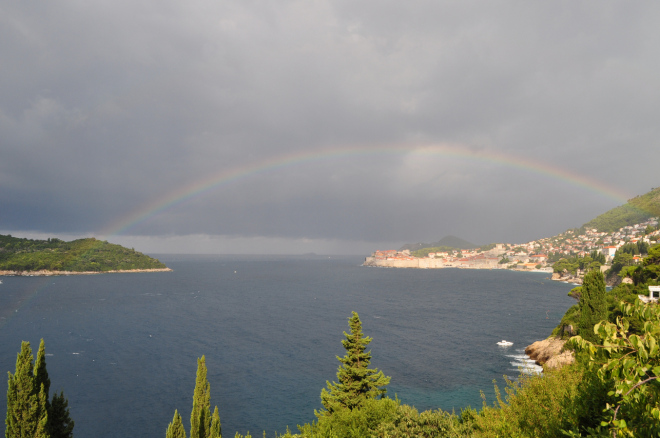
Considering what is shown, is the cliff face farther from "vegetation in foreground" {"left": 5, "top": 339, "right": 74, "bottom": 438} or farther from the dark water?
"vegetation in foreground" {"left": 5, "top": 339, "right": 74, "bottom": 438}

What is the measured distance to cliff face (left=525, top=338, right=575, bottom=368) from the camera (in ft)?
134

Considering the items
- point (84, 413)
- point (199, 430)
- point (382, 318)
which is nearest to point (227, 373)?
point (84, 413)

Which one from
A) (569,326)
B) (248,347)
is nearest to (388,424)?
(569,326)

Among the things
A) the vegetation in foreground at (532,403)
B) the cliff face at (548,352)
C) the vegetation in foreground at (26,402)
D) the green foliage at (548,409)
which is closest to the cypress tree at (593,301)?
the vegetation in foreground at (532,403)

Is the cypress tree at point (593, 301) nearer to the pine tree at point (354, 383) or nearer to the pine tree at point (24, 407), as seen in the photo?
the pine tree at point (354, 383)

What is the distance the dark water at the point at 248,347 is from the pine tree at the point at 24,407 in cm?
1304

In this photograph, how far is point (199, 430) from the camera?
75.4ft

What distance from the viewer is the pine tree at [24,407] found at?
1988cm

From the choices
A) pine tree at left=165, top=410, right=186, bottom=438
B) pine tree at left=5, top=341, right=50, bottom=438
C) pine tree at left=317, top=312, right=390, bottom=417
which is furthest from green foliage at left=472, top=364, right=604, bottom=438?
pine tree at left=5, top=341, right=50, bottom=438

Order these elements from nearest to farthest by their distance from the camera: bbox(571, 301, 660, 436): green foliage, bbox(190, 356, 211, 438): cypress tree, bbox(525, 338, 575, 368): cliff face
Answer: bbox(571, 301, 660, 436): green foliage < bbox(190, 356, 211, 438): cypress tree < bbox(525, 338, 575, 368): cliff face

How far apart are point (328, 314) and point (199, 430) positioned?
210 ft

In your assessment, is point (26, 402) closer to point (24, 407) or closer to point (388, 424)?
point (24, 407)

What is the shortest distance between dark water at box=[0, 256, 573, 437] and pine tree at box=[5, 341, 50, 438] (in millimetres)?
13038

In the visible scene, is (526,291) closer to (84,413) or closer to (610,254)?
(610,254)
